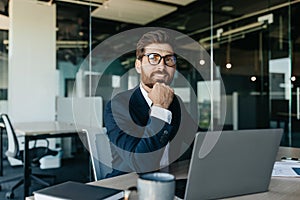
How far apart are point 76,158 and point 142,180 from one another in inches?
206

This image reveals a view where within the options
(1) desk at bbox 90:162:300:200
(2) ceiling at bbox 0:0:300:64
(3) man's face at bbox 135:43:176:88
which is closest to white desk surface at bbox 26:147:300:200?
(1) desk at bbox 90:162:300:200

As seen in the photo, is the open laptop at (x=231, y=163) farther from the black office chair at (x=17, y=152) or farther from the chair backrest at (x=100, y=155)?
the black office chair at (x=17, y=152)

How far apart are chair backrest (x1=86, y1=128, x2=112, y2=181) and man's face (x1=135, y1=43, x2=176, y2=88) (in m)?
0.36

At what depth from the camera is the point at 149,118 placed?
4.52 feet

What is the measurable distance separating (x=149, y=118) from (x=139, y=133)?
8cm

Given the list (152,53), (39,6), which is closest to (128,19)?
(39,6)

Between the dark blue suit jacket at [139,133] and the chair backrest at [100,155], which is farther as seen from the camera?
the chair backrest at [100,155]

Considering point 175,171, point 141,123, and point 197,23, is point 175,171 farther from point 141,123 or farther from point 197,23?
point 197,23

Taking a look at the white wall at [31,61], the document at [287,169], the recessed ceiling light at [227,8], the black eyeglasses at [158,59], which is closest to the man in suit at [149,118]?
the black eyeglasses at [158,59]

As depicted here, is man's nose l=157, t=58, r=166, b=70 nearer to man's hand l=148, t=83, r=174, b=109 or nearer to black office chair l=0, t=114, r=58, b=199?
man's hand l=148, t=83, r=174, b=109

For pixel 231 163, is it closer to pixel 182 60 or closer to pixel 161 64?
pixel 161 64

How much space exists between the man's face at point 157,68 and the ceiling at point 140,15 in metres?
4.37

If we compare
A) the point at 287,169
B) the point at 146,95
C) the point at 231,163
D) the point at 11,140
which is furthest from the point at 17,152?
the point at 231,163

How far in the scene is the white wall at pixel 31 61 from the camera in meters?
5.11
